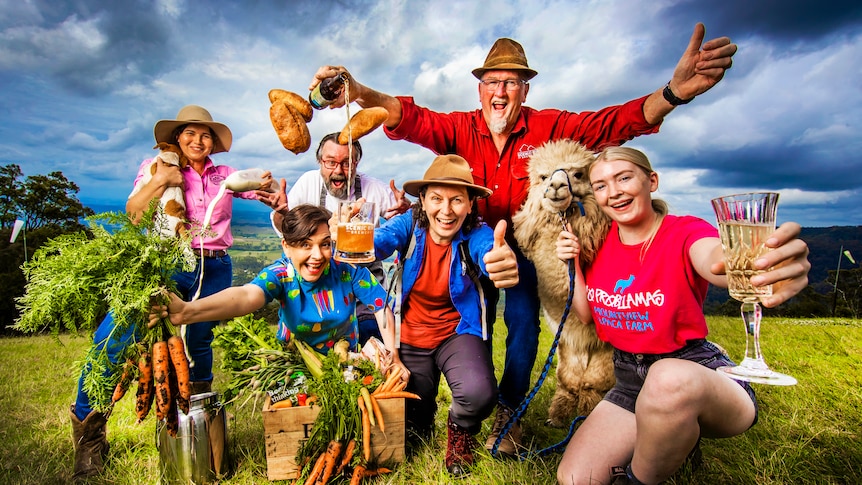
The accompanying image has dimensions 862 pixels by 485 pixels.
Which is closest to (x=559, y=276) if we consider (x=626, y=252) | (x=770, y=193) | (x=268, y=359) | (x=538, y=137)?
(x=626, y=252)

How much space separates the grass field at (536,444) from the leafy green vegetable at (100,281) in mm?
190

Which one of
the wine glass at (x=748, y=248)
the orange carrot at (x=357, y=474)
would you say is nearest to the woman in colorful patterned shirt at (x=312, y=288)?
the orange carrot at (x=357, y=474)

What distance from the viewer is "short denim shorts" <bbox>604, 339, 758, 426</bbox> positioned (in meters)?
2.58

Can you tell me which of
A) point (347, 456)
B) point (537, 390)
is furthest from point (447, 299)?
point (347, 456)

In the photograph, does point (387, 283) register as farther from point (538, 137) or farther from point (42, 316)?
point (42, 316)

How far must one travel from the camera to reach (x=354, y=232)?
2.78 meters

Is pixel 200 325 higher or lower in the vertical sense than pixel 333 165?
lower

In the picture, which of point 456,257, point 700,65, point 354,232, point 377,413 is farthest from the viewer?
point 456,257

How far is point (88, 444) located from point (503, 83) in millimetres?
3658

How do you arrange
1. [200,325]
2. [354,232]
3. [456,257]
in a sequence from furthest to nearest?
[200,325] < [456,257] < [354,232]

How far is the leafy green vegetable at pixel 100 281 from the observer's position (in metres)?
2.61

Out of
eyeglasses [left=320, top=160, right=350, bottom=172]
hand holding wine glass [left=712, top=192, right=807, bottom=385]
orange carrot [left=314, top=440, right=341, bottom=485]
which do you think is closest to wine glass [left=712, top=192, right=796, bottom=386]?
hand holding wine glass [left=712, top=192, right=807, bottom=385]

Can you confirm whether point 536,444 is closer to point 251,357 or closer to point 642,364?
point 642,364

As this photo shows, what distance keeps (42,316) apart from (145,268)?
0.58 meters
